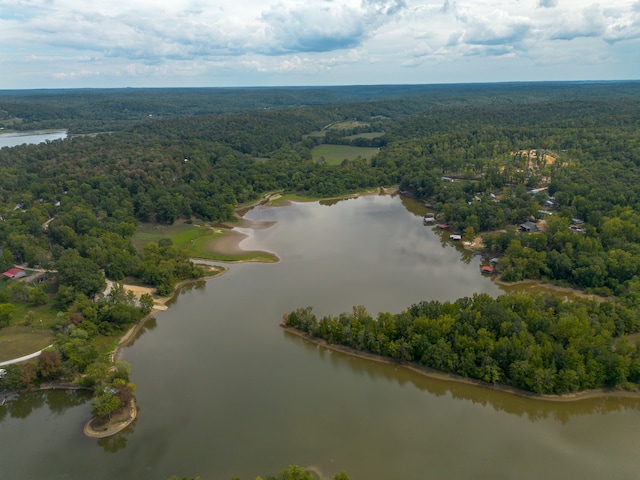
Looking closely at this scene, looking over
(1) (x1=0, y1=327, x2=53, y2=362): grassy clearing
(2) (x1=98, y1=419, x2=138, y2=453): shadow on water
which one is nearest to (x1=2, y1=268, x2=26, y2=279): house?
(1) (x1=0, y1=327, x2=53, y2=362): grassy clearing

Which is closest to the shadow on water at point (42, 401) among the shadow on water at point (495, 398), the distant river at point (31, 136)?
the shadow on water at point (495, 398)

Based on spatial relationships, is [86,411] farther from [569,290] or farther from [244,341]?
[569,290]

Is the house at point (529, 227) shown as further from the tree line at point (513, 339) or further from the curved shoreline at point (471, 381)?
the curved shoreline at point (471, 381)

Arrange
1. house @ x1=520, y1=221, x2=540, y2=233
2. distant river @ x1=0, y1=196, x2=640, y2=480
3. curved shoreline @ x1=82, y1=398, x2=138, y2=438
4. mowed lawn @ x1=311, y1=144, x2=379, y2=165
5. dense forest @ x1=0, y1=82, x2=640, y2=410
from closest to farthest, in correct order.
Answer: distant river @ x1=0, y1=196, x2=640, y2=480 → curved shoreline @ x1=82, y1=398, x2=138, y2=438 → dense forest @ x1=0, y1=82, x2=640, y2=410 → house @ x1=520, y1=221, x2=540, y2=233 → mowed lawn @ x1=311, y1=144, x2=379, y2=165

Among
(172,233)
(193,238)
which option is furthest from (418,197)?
(172,233)

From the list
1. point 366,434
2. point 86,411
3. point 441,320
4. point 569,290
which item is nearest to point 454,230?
point 569,290

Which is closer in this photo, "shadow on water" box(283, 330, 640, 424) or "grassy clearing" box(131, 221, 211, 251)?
"shadow on water" box(283, 330, 640, 424)

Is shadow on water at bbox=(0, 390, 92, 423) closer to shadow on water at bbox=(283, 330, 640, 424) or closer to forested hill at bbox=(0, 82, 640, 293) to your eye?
forested hill at bbox=(0, 82, 640, 293)
